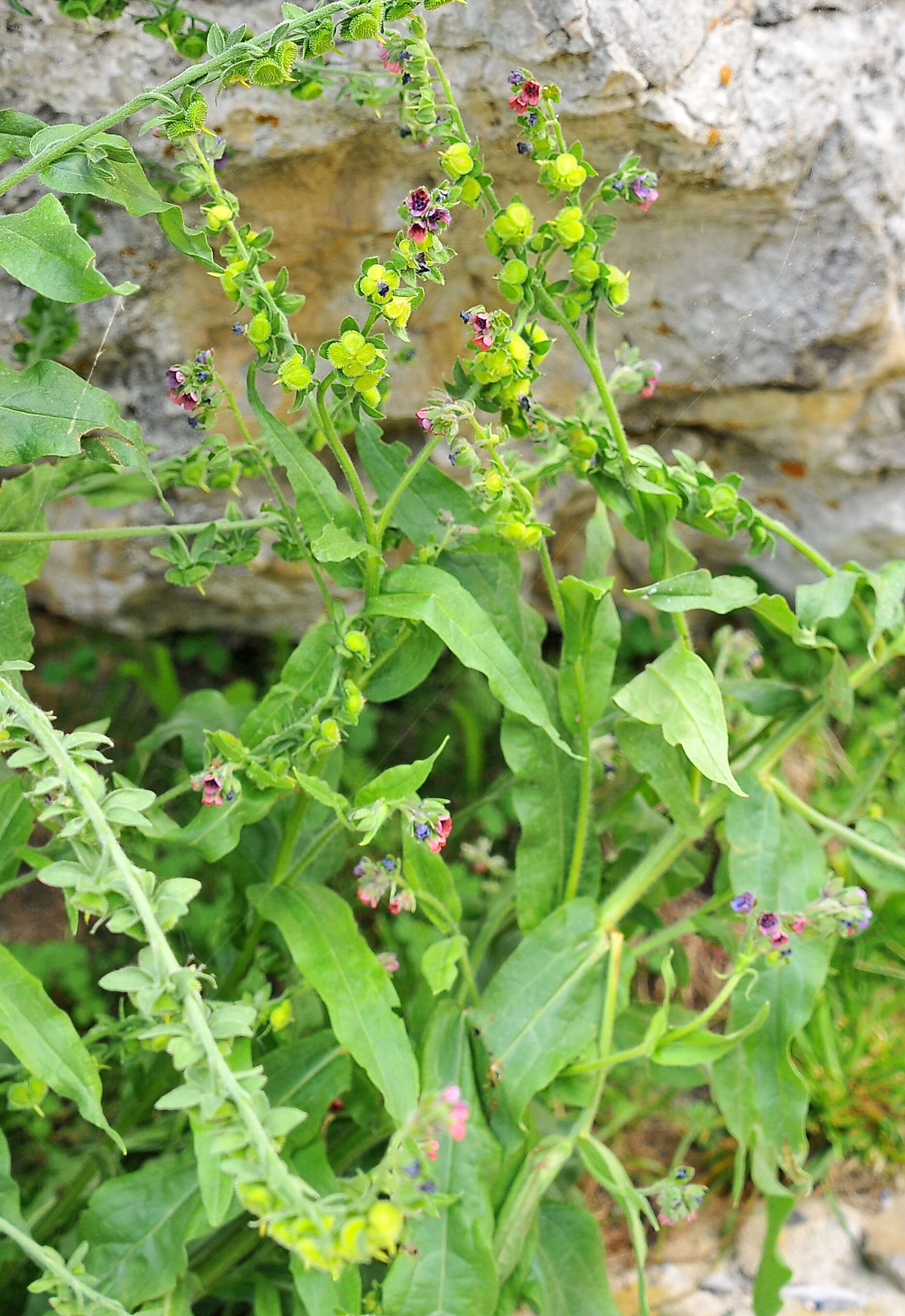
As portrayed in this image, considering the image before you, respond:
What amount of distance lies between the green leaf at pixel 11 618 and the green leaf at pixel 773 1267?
3.76 ft

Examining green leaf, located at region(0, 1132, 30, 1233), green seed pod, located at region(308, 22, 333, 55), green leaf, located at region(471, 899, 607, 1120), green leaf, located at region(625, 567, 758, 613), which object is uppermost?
green seed pod, located at region(308, 22, 333, 55)

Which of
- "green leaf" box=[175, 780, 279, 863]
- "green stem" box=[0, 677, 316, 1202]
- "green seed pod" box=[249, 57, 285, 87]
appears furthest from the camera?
"green leaf" box=[175, 780, 279, 863]

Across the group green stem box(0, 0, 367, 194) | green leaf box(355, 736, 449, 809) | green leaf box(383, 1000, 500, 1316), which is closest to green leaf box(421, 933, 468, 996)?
green leaf box(383, 1000, 500, 1316)

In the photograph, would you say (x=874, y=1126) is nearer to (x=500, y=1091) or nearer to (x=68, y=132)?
(x=500, y=1091)

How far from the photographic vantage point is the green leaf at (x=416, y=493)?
1129mm

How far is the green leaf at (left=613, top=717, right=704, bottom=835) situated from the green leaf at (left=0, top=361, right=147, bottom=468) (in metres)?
0.63

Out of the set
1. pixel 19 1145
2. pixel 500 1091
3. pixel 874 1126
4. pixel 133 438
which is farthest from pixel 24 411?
pixel 874 1126

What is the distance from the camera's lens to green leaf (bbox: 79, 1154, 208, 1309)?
1.10m

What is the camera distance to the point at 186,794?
1683 mm

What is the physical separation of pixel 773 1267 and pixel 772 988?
39cm

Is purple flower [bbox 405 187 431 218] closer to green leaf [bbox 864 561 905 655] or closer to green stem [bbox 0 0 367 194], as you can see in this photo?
green stem [bbox 0 0 367 194]

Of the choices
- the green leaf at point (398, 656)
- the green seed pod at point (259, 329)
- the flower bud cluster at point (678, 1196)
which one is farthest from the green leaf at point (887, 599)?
the green seed pod at point (259, 329)

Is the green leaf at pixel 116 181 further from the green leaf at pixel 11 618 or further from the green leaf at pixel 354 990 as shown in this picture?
the green leaf at pixel 354 990

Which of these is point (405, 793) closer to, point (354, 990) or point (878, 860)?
point (354, 990)
